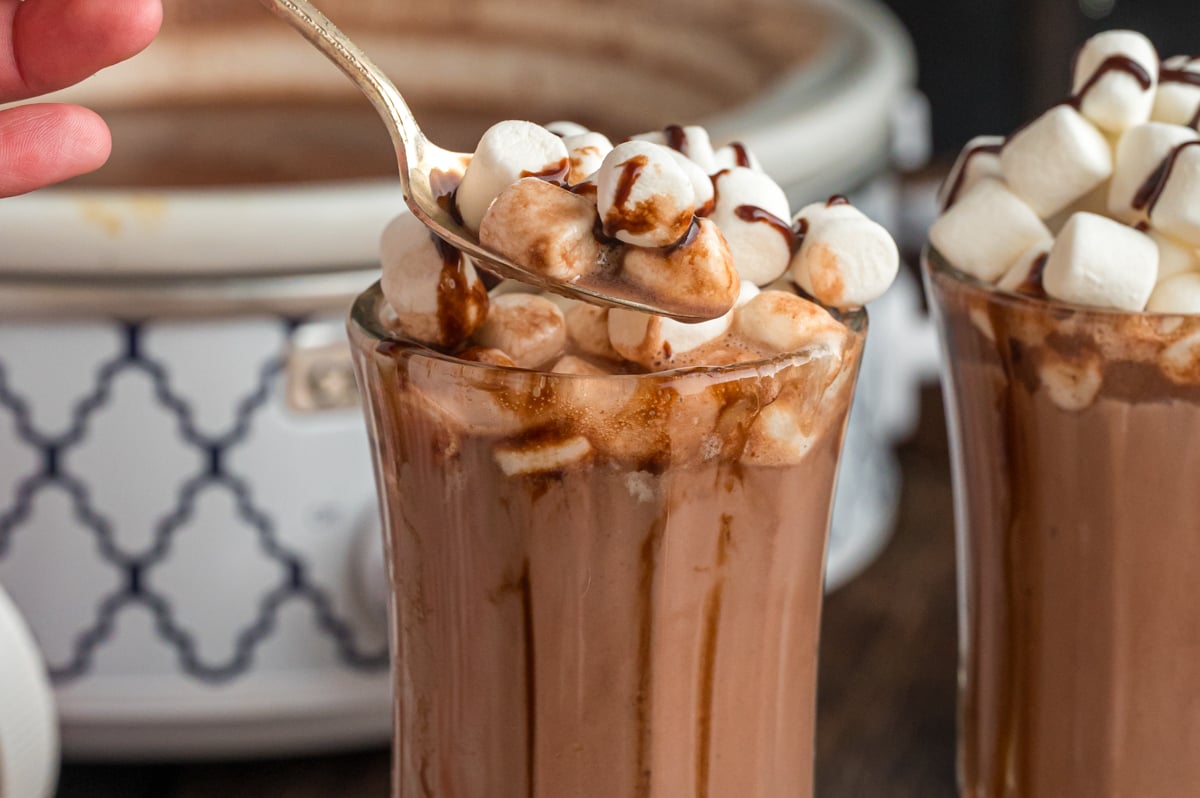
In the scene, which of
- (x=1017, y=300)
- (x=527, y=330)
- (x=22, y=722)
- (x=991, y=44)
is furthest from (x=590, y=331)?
(x=991, y=44)

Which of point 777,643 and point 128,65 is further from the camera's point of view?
point 128,65

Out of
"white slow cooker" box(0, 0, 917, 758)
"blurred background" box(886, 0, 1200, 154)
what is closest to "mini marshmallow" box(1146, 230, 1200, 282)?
"white slow cooker" box(0, 0, 917, 758)

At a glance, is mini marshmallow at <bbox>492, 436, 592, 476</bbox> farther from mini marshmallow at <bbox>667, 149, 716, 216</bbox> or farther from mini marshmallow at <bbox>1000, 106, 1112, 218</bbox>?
mini marshmallow at <bbox>1000, 106, 1112, 218</bbox>

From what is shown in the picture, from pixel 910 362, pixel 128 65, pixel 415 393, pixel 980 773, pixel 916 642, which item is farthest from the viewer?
pixel 128 65

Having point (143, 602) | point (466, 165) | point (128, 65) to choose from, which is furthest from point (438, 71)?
point (466, 165)

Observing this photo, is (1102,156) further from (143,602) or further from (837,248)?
(143,602)
